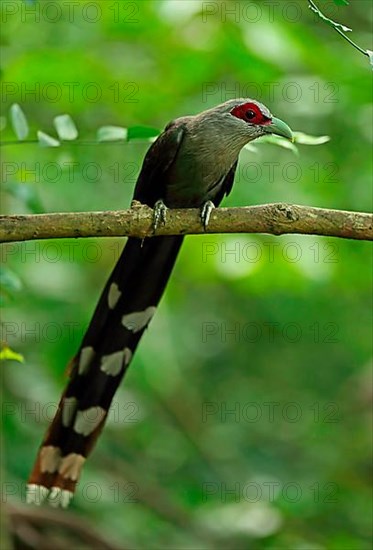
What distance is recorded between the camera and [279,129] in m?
2.92

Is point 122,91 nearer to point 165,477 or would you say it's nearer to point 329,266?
point 329,266

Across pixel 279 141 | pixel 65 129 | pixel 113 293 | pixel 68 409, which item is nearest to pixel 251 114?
pixel 279 141

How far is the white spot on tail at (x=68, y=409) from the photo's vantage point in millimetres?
3227

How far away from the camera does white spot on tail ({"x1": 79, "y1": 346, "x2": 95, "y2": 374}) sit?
10.5ft

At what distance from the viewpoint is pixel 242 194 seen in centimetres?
402

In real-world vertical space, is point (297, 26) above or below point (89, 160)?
above

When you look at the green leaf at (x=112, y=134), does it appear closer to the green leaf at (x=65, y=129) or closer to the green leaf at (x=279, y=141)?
the green leaf at (x=65, y=129)

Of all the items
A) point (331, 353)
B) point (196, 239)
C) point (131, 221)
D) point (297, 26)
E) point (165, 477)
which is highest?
point (297, 26)

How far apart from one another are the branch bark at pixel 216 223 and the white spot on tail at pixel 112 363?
878mm

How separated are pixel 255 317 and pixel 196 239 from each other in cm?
110

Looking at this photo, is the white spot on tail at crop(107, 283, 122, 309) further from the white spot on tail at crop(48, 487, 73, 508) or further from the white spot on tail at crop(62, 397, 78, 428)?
the white spot on tail at crop(48, 487, 73, 508)

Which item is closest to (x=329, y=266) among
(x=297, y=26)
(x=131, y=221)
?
(x=297, y=26)

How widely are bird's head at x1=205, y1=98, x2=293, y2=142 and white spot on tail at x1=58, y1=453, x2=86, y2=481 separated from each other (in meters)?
1.18

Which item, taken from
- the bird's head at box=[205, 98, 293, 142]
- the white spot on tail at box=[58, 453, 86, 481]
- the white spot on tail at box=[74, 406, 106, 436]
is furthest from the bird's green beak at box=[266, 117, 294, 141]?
the white spot on tail at box=[58, 453, 86, 481]
